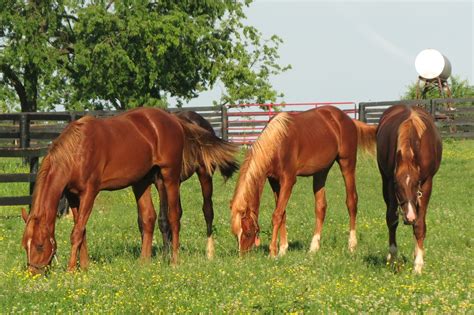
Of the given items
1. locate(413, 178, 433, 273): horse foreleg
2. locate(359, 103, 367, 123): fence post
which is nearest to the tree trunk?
locate(359, 103, 367, 123): fence post

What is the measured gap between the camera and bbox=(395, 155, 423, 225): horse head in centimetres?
1038

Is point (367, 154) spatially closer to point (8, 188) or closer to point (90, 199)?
point (90, 199)

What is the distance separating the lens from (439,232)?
14.6 meters

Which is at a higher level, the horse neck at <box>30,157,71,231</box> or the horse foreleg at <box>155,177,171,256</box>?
the horse neck at <box>30,157,71,231</box>

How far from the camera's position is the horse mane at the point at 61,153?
10.6m

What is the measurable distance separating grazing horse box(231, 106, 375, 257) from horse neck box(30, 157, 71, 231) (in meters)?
2.82

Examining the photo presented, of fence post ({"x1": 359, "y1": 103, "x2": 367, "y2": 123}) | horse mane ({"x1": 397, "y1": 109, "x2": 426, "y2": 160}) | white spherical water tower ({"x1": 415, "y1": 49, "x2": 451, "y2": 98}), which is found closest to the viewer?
horse mane ({"x1": 397, "y1": 109, "x2": 426, "y2": 160})

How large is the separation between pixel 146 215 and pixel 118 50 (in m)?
25.3

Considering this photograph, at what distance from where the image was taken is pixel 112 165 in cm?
1143

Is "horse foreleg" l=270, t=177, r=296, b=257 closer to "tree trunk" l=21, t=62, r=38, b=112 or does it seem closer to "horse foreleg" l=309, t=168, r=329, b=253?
"horse foreleg" l=309, t=168, r=329, b=253

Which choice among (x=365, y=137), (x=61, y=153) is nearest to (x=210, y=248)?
(x=61, y=153)

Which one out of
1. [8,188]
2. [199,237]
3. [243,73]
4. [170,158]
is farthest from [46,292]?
[243,73]

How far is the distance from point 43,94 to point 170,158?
33983 millimetres

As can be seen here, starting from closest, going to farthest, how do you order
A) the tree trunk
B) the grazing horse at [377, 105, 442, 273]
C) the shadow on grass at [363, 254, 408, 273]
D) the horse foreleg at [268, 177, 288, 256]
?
1. the grazing horse at [377, 105, 442, 273]
2. the shadow on grass at [363, 254, 408, 273]
3. the horse foreleg at [268, 177, 288, 256]
4. the tree trunk
